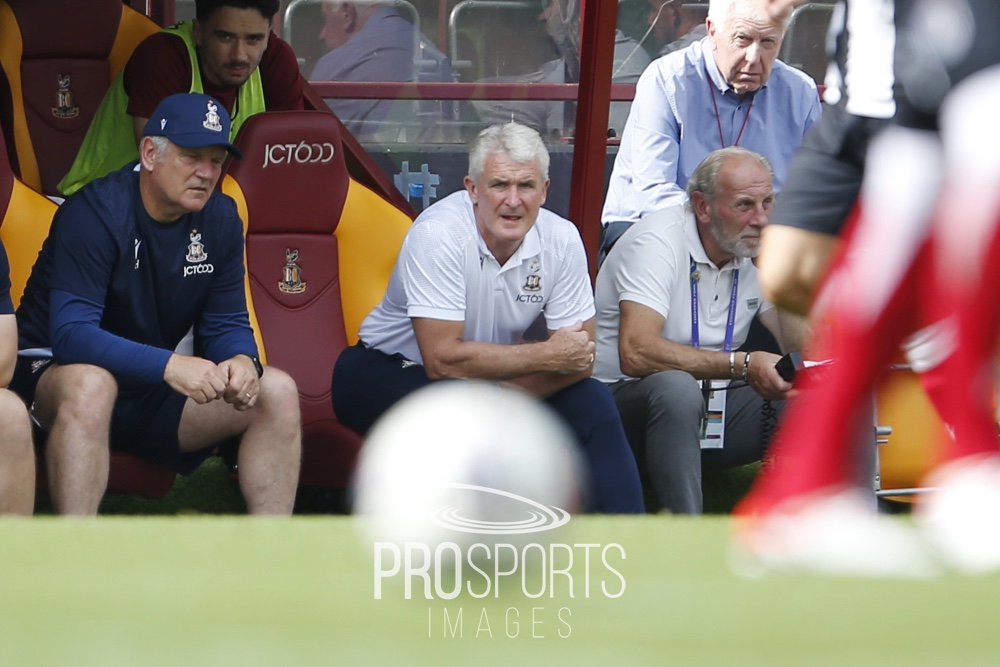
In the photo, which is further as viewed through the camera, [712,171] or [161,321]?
[712,171]

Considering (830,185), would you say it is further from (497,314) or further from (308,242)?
(308,242)

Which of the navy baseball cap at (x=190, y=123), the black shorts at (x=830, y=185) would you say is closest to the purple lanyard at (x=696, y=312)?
the navy baseball cap at (x=190, y=123)

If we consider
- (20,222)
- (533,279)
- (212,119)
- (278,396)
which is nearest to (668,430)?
(533,279)

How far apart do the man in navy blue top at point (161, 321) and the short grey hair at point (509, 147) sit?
596 millimetres

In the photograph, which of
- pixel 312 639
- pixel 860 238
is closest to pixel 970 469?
pixel 860 238

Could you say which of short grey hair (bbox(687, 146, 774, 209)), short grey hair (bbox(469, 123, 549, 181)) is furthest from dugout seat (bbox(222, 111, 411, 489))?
short grey hair (bbox(687, 146, 774, 209))

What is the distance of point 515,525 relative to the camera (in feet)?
7.80

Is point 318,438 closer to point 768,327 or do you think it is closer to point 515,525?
point 768,327

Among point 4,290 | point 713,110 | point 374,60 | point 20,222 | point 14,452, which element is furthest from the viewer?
point 374,60

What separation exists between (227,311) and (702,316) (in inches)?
47.5

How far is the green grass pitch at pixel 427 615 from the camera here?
73.8 inches

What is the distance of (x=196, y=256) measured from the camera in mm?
3492

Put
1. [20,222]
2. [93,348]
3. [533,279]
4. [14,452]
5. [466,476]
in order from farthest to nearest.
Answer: [20,222]
[533,279]
[93,348]
[14,452]
[466,476]

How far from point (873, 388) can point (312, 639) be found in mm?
803
